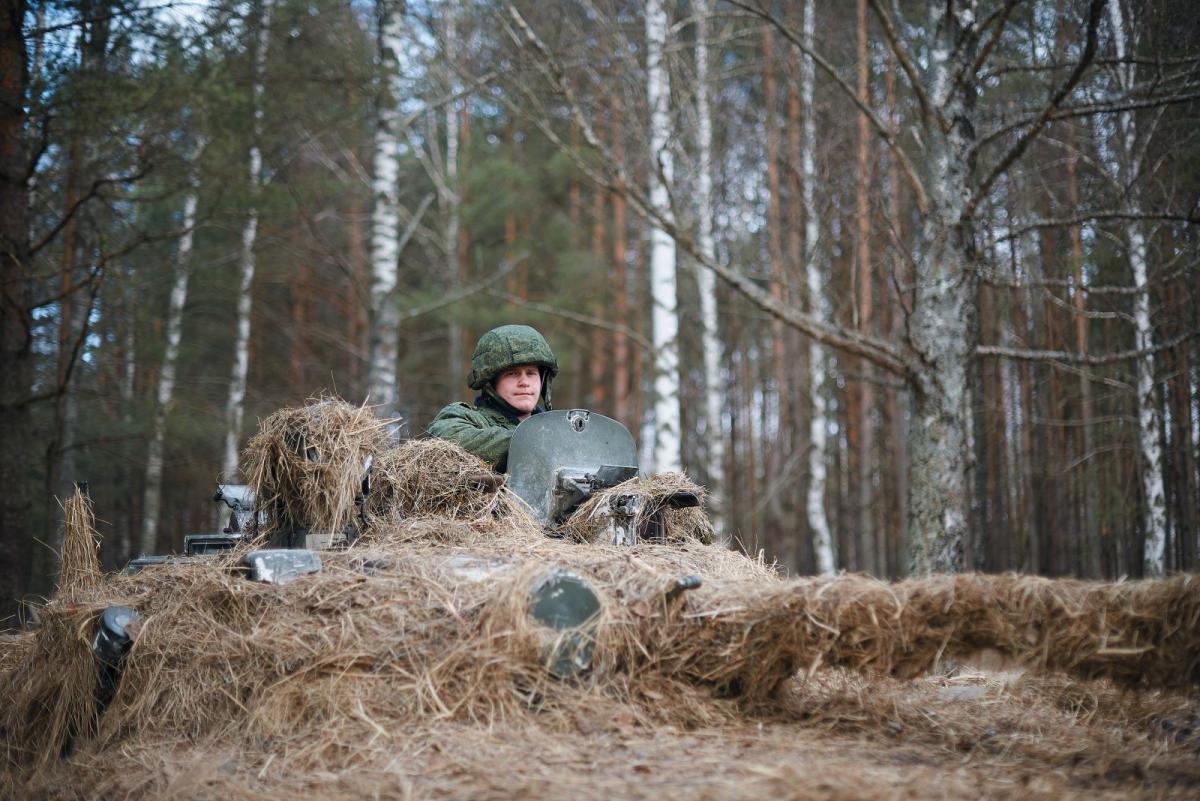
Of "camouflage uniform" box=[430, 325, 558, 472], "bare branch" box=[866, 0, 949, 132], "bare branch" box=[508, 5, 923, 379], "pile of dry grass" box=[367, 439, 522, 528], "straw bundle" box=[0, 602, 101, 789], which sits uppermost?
"bare branch" box=[866, 0, 949, 132]

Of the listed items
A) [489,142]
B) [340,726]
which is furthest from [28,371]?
[489,142]

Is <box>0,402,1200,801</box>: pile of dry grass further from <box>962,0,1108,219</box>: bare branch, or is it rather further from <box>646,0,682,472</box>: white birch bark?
<box>646,0,682,472</box>: white birch bark

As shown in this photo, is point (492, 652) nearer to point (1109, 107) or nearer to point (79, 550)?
point (79, 550)

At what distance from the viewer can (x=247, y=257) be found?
15.3 meters

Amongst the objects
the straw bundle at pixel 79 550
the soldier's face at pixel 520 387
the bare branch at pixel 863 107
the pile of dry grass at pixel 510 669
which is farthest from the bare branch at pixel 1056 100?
the straw bundle at pixel 79 550

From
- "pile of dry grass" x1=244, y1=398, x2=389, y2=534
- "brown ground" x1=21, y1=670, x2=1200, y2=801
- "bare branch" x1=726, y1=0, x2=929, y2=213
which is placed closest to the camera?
"brown ground" x1=21, y1=670, x2=1200, y2=801

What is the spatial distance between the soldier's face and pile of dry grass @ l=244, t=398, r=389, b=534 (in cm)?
131

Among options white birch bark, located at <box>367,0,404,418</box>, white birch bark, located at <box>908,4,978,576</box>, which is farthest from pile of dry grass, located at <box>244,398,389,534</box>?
white birch bark, located at <box>367,0,404,418</box>

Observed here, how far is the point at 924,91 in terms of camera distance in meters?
6.97

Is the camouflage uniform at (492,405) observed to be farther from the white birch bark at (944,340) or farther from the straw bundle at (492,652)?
the white birch bark at (944,340)

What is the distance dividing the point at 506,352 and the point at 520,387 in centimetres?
27

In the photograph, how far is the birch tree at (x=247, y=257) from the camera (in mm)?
10016

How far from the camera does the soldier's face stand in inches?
241

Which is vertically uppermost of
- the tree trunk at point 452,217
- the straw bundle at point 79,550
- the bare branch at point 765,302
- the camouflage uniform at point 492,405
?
the tree trunk at point 452,217
